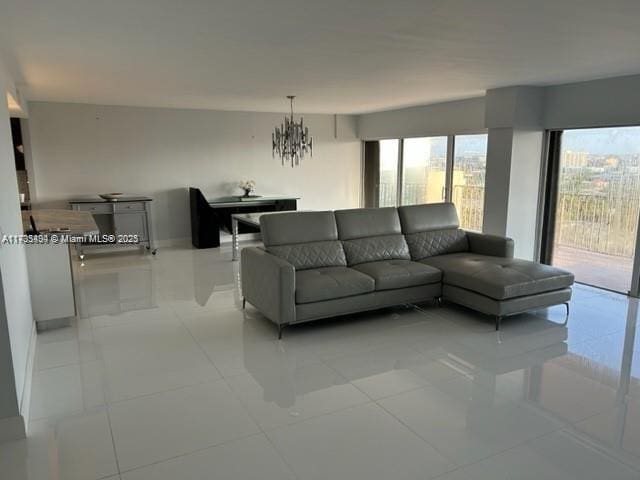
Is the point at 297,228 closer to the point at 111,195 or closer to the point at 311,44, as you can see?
A: the point at 311,44

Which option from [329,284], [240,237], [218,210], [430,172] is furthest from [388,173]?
[329,284]

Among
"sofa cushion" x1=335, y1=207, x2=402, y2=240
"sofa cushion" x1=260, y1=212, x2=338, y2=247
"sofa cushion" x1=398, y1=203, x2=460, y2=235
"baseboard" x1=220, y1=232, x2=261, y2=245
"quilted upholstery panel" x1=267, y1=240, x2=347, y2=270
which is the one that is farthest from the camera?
"baseboard" x1=220, y1=232, x2=261, y2=245

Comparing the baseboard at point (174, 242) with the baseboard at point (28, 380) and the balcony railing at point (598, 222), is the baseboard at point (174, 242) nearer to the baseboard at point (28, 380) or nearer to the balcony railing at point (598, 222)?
the baseboard at point (28, 380)

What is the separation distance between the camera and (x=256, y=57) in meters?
3.78

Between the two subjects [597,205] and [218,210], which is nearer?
[597,205]

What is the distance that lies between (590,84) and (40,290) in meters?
5.79

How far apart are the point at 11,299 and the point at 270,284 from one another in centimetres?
183

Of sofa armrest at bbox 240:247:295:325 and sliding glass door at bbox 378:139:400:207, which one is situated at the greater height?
sliding glass door at bbox 378:139:400:207

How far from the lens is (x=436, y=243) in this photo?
5.02 metres

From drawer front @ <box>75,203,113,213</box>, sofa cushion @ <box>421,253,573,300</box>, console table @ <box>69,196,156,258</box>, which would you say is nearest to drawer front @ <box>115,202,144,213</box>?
console table @ <box>69,196,156,258</box>

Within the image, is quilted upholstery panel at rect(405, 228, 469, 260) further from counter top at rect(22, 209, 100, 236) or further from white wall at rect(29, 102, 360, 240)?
white wall at rect(29, 102, 360, 240)

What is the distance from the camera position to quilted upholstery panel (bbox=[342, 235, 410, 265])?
4.64 metres

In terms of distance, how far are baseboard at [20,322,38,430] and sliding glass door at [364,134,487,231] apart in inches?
220

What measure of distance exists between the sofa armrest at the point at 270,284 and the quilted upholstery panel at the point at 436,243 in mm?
1606
